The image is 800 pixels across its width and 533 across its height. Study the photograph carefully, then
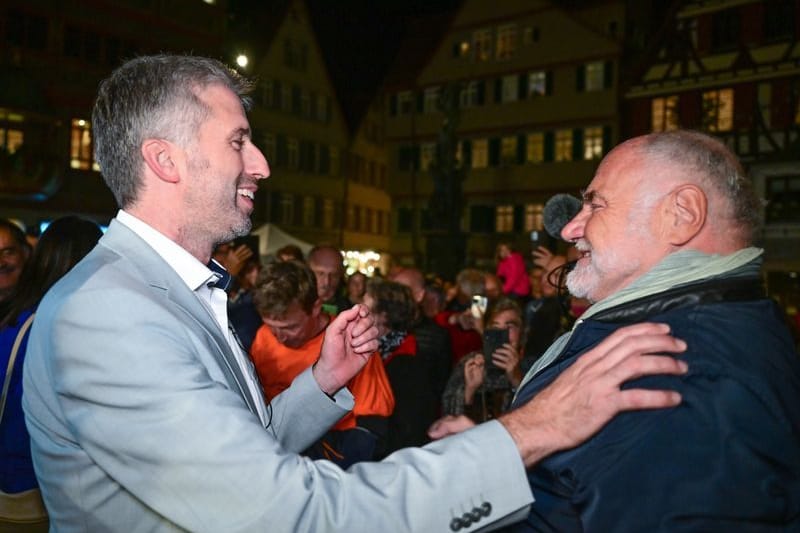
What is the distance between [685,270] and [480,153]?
35.6 m

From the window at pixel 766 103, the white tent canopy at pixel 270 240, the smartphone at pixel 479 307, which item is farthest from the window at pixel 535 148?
the smartphone at pixel 479 307

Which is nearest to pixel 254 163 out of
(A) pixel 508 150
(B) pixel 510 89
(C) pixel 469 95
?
(A) pixel 508 150

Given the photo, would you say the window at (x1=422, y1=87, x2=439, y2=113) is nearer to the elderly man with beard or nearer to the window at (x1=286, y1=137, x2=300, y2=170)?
the window at (x1=286, y1=137, x2=300, y2=170)

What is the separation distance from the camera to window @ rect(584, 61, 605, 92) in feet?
105

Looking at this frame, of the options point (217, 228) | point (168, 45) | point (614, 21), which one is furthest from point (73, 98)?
point (217, 228)

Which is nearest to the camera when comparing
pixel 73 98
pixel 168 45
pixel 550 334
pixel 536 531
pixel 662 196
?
pixel 536 531

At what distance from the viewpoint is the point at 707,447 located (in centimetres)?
155

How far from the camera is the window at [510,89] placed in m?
35.1

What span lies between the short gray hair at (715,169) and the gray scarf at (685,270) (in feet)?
0.39

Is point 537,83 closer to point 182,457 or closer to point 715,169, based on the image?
point 715,169

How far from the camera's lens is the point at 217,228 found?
209 centimetres

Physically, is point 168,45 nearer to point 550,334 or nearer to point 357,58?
point 357,58

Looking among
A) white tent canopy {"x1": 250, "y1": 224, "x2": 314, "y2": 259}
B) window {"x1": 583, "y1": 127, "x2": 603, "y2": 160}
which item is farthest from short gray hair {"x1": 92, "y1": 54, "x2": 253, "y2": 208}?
window {"x1": 583, "y1": 127, "x2": 603, "y2": 160}

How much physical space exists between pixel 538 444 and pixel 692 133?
1.07 m
